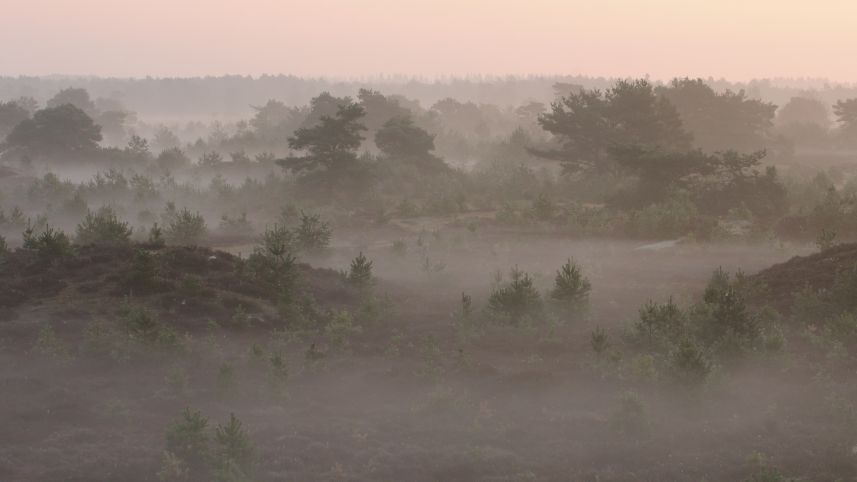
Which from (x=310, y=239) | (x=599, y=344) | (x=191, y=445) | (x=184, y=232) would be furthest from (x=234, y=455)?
(x=184, y=232)

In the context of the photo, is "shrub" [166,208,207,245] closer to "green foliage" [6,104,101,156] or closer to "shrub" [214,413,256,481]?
"shrub" [214,413,256,481]

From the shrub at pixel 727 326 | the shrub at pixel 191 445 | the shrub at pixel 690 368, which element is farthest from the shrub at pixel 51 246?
the shrub at pixel 727 326

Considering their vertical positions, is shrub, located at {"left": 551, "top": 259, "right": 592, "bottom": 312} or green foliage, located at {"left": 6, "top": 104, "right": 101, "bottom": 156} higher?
green foliage, located at {"left": 6, "top": 104, "right": 101, "bottom": 156}

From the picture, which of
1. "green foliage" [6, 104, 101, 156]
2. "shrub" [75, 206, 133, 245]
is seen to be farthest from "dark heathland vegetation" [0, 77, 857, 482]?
"green foliage" [6, 104, 101, 156]

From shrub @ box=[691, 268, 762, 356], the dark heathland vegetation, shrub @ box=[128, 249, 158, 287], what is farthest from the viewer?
shrub @ box=[128, 249, 158, 287]

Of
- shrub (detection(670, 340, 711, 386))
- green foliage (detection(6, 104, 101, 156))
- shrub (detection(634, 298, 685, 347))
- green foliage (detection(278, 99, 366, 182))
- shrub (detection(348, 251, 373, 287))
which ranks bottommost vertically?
shrub (detection(670, 340, 711, 386))

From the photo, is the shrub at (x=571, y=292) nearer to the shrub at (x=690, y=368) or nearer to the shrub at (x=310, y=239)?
the shrub at (x=690, y=368)

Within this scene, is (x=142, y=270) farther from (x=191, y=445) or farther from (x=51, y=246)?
(x=191, y=445)

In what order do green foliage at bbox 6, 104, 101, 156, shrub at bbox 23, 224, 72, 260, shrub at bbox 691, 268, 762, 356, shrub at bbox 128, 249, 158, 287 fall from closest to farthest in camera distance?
shrub at bbox 691, 268, 762, 356
shrub at bbox 128, 249, 158, 287
shrub at bbox 23, 224, 72, 260
green foliage at bbox 6, 104, 101, 156

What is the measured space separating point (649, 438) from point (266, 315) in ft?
27.6

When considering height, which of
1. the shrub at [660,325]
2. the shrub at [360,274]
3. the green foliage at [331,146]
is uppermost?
the green foliage at [331,146]

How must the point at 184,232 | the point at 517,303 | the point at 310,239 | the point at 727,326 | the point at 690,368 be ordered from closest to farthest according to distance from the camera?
the point at 690,368, the point at 727,326, the point at 517,303, the point at 310,239, the point at 184,232

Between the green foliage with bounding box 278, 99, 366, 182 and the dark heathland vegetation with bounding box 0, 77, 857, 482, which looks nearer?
the dark heathland vegetation with bounding box 0, 77, 857, 482

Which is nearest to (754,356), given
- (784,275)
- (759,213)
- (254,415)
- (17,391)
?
(784,275)
